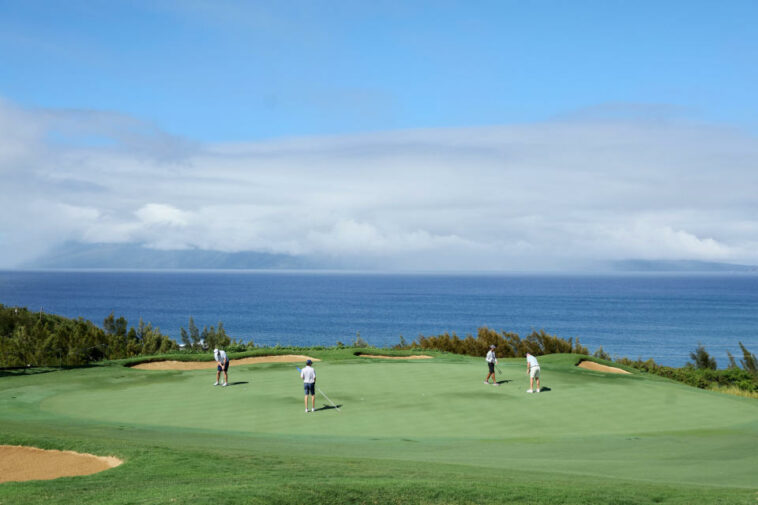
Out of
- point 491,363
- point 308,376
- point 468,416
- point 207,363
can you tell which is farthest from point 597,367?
point 207,363

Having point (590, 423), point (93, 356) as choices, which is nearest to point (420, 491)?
point (590, 423)

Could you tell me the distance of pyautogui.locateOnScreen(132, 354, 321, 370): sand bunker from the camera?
107 ft

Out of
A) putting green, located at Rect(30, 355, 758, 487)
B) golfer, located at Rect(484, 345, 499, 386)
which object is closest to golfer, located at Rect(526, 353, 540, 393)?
putting green, located at Rect(30, 355, 758, 487)

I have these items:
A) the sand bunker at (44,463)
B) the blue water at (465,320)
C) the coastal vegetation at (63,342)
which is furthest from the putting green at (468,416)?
the blue water at (465,320)

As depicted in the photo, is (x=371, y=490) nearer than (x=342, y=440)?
Yes

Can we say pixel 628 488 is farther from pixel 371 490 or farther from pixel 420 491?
pixel 371 490

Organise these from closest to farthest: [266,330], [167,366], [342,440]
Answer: [342,440] < [167,366] < [266,330]

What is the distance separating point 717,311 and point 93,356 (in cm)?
16883

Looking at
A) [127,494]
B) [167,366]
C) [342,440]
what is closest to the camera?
[127,494]

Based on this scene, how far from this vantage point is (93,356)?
39.9m

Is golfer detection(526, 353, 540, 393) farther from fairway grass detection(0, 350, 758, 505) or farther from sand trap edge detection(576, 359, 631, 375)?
sand trap edge detection(576, 359, 631, 375)

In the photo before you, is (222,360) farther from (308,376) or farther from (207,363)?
(207,363)

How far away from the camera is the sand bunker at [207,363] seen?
32.6 metres

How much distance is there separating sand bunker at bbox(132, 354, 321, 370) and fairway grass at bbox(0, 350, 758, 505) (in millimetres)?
1749
